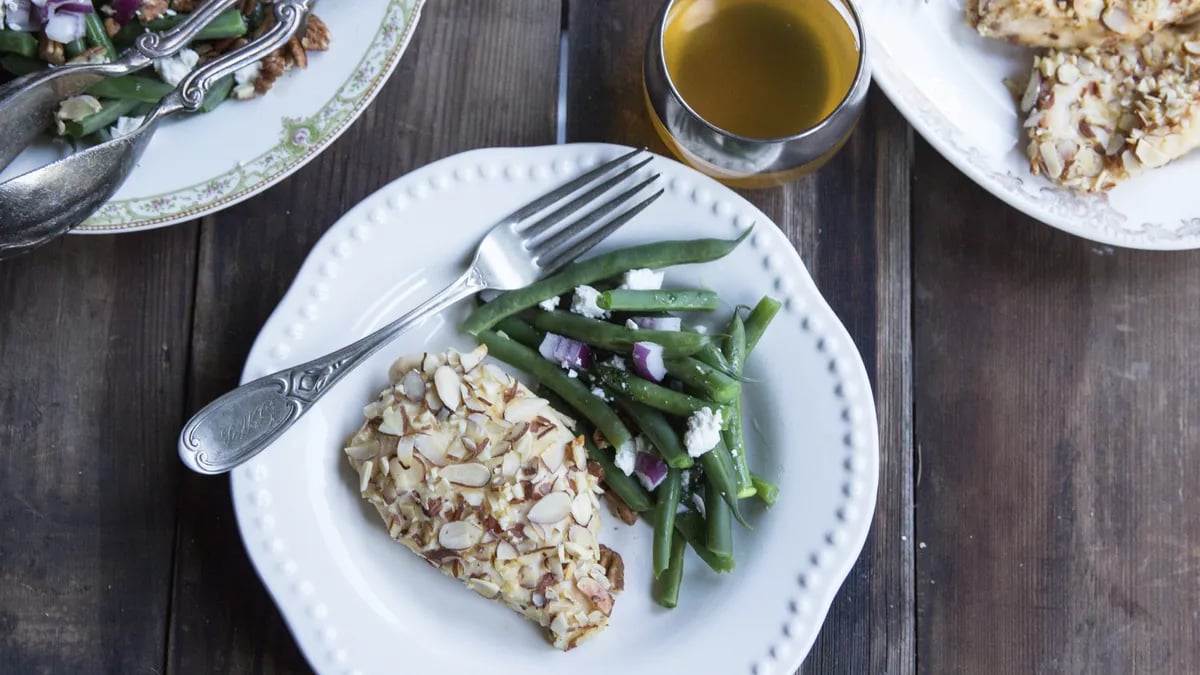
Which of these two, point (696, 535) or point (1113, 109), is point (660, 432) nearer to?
point (696, 535)

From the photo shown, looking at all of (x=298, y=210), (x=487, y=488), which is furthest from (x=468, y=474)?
(x=298, y=210)

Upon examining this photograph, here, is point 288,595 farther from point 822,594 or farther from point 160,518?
Result: point 822,594

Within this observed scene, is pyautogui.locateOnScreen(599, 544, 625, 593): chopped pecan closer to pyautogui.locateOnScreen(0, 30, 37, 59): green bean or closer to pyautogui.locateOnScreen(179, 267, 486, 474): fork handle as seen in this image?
pyautogui.locateOnScreen(179, 267, 486, 474): fork handle

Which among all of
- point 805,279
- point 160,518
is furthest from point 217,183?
point 805,279

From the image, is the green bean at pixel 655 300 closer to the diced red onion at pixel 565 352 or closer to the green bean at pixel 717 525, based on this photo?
the diced red onion at pixel 565 352

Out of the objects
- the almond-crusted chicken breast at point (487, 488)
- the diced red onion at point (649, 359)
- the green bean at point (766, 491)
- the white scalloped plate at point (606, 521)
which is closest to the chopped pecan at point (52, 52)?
the white scalloped plate at point (606, 521)
